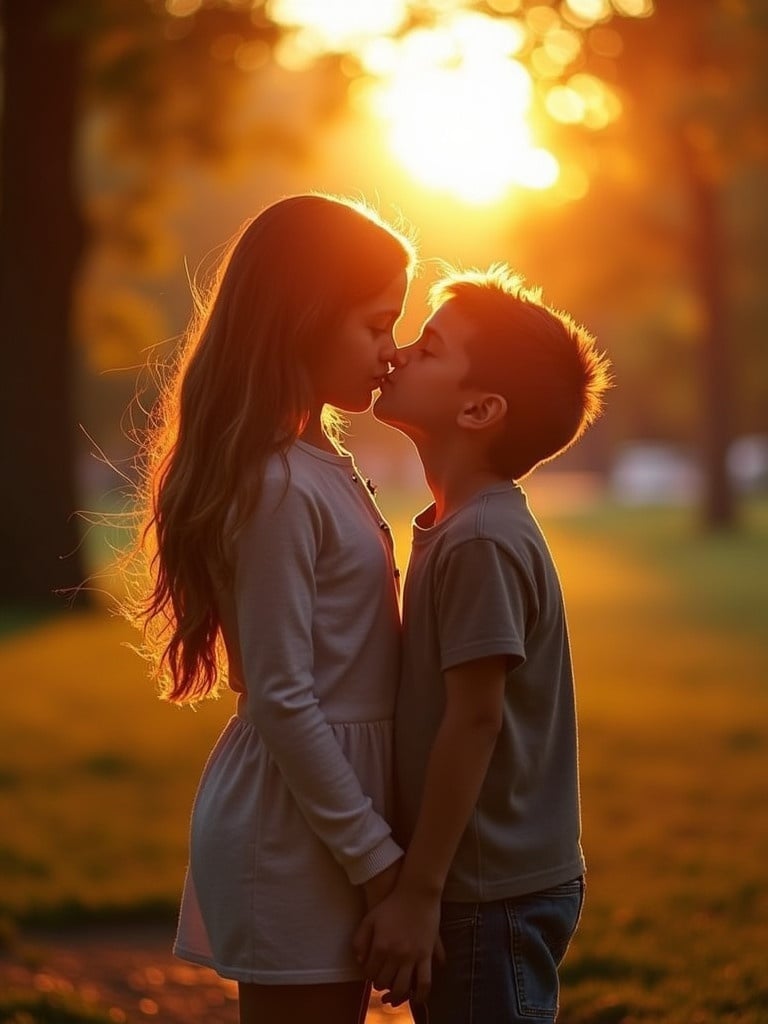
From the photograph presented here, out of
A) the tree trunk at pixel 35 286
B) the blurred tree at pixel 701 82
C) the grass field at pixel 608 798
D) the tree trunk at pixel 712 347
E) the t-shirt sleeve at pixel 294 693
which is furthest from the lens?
the tree trunk at pixel 712 347

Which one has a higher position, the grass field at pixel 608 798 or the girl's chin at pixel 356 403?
the girl's chin at pixel 356 403

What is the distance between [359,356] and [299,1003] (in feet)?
3.44

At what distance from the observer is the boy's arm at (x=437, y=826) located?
238 cm

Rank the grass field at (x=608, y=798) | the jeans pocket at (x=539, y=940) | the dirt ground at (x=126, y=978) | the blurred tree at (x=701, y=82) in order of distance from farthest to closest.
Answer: the blurred tree at (x=701, y=82), the grass field at (x=608, y=798), the dirt ground at (x=126, y=978), the jeans pocket at (x=539, y=940)

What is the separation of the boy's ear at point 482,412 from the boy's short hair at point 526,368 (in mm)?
14

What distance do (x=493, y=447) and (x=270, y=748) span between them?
61 cm

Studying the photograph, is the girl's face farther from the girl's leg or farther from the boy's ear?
the girl's leg

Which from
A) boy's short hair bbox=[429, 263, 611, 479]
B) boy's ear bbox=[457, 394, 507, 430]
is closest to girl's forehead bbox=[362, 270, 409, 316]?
boy's short hair bbox=[429, 263, 611, 479]

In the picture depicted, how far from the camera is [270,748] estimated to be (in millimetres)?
2395

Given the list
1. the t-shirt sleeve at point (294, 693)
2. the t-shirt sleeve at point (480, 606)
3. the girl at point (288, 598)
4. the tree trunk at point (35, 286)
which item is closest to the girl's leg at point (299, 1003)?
the girl at point (288, 598)

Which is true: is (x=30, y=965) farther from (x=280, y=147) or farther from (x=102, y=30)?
(x=280, y=147)

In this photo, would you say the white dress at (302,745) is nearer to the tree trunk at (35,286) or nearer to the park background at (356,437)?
the park background at (356,437)

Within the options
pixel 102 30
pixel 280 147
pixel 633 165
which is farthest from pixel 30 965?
pixel 633 165

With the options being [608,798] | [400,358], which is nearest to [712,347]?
[608,798]
